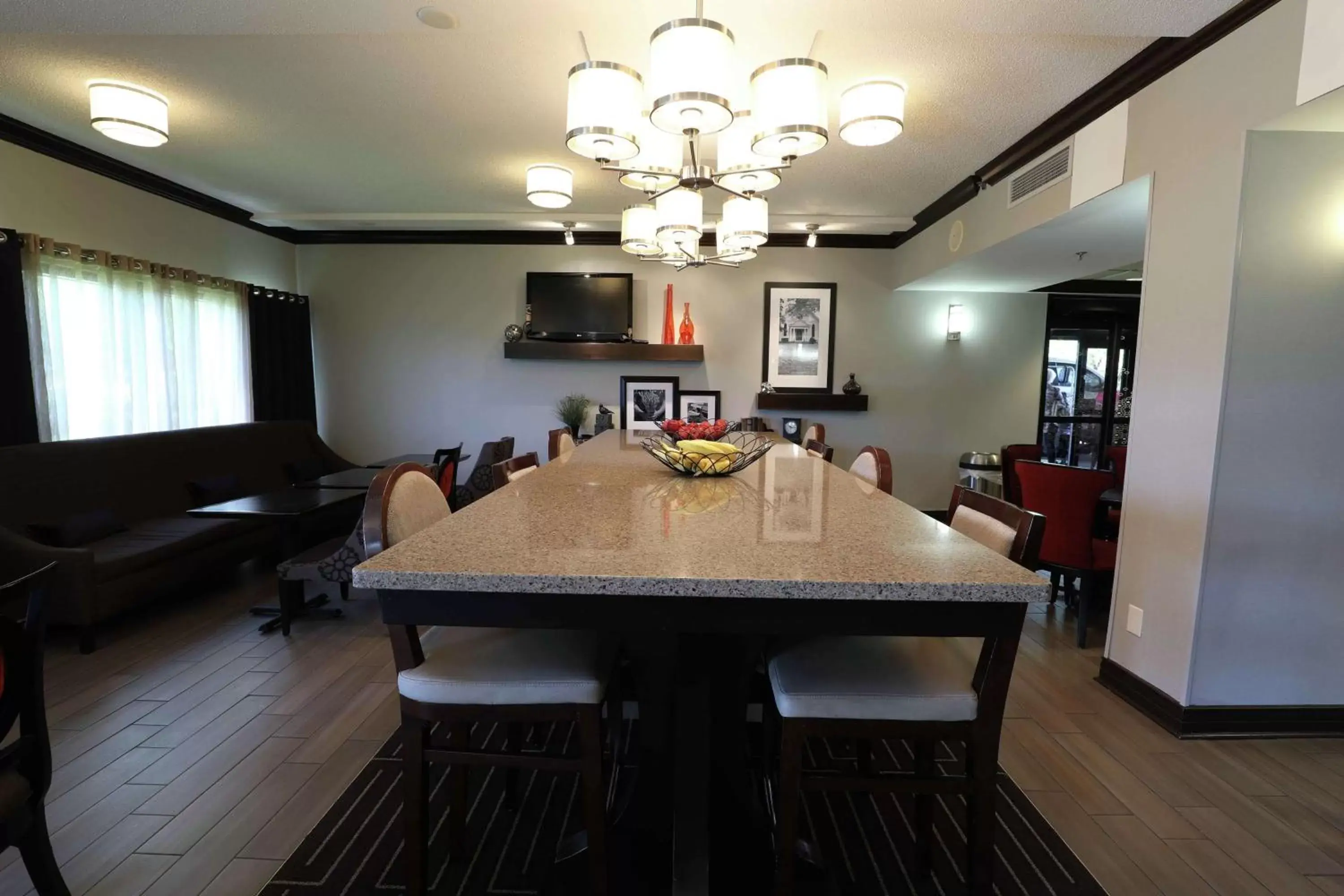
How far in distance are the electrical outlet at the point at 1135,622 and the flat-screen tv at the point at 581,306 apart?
393 centimetres

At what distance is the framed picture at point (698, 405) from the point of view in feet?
18.0

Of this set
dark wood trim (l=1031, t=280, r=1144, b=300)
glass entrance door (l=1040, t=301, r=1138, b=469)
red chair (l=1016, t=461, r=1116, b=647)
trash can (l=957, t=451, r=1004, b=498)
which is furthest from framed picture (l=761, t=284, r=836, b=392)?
red chair (l=1016, t=461, r=1116, b=647)

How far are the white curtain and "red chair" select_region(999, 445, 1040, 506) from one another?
19.0ft

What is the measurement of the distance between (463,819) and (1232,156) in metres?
3.11

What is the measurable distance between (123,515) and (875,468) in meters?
4.06

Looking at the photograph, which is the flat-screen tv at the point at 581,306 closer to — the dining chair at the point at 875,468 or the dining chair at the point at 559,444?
the dining chair at the point at 559,444

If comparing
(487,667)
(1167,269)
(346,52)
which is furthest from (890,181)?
(487,667)

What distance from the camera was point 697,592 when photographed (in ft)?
3.11

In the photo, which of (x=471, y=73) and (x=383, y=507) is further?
(x=471, y=73)

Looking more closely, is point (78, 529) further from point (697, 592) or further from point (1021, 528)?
point (1021, 528)

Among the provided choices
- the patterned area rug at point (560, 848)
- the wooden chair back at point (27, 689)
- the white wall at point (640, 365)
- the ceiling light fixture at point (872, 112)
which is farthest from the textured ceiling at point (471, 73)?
the patterned area rug at point (560, 848)

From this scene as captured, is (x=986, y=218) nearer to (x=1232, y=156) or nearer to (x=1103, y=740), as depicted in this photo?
(x=1232, y=156)

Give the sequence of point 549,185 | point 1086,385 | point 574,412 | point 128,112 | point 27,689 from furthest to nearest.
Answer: point 1086,385 < point 574,412 < point 549,185 < point 128,112 < point 27,689

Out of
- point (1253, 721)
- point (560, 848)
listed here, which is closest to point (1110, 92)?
point (1253, 721)
